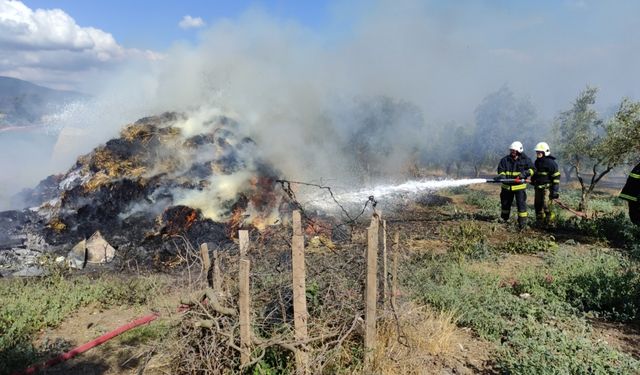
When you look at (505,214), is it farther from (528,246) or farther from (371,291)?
(371,291)

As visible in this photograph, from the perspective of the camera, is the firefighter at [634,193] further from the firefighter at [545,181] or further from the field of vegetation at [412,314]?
the firefighter at [545,181]

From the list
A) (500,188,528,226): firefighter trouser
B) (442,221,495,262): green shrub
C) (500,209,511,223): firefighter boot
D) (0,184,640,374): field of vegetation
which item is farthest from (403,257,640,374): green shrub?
(500,209,511,223): firefighter boot

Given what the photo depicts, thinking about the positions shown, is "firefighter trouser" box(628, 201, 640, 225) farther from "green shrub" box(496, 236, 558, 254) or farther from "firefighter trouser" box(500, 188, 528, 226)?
"firefighter trouser" box(500, 188, 528, 226)

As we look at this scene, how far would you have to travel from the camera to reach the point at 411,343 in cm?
396

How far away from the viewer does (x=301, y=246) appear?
322 centimetres

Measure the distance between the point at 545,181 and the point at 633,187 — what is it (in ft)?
6.27

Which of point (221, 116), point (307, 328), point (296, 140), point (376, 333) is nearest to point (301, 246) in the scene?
point (307, 328)

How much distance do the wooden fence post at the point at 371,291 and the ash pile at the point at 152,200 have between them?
564 cm

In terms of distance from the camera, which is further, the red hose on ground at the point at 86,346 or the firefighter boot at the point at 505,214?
the firefighter boot at the point at 505,214

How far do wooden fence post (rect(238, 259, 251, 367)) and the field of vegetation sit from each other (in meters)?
0.12

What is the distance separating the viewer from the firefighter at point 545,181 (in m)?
8.81

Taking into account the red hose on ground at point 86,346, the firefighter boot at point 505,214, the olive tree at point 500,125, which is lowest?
the red hose on ground at point 86,346

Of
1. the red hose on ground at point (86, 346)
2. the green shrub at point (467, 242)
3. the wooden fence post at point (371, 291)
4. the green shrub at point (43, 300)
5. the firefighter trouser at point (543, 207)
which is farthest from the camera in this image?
the firefighter trouser at point (543, 207)

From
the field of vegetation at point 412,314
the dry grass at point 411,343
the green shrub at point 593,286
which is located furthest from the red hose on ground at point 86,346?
the green shrub at point 593,286
